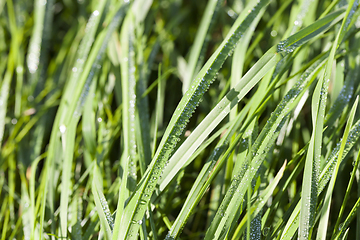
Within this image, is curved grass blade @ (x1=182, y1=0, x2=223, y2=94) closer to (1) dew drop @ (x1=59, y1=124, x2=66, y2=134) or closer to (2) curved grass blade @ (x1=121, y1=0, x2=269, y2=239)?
(2) curved grass blade @ (x1=121, y1=0, x2=269, y2=239)

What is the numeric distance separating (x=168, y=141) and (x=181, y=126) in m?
0.04

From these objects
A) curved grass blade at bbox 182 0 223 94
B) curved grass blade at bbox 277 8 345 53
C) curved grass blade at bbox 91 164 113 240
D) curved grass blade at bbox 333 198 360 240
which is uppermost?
curved grass blade at bbox 182 0 223 94

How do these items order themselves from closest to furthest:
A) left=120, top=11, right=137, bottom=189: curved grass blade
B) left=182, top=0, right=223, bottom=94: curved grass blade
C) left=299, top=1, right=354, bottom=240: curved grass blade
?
left=299, top=1, right=354, bottom=240: curved grass blade, left=120, top=11, right=137, bottom=189: curved grass blade, left=182, top=0, right=223, bottom=94: curved grass blade

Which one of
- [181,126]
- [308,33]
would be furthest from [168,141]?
[308,33]

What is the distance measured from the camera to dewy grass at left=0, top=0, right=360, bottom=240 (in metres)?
0.53

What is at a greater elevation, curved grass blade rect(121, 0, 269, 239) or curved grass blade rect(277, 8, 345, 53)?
curved grass blade rect(277, 8, 345, 53)

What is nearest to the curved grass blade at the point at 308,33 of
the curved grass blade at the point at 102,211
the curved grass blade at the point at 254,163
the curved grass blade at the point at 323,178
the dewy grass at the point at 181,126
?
the dewy grass at the point at 181,126

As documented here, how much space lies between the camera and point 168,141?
0.54m

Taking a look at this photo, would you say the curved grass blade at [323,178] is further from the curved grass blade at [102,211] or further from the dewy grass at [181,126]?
the curved grass blade at [102,211]

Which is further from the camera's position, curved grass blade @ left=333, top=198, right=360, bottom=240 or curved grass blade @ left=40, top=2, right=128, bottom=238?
curved grass blade @ left=40, top=2, right=128, bottom=238

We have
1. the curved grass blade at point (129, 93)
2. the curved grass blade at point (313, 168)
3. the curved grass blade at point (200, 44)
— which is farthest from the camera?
the curved grass blade at point (200, 44)

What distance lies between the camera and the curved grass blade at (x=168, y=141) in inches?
20.1

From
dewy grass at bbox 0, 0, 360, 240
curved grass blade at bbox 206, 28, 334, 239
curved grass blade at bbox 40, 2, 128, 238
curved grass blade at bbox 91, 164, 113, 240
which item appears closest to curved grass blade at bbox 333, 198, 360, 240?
dewy grass at bbox 0, 0, 360, 240

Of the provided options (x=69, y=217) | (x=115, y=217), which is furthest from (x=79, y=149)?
(x=115, y=217)
